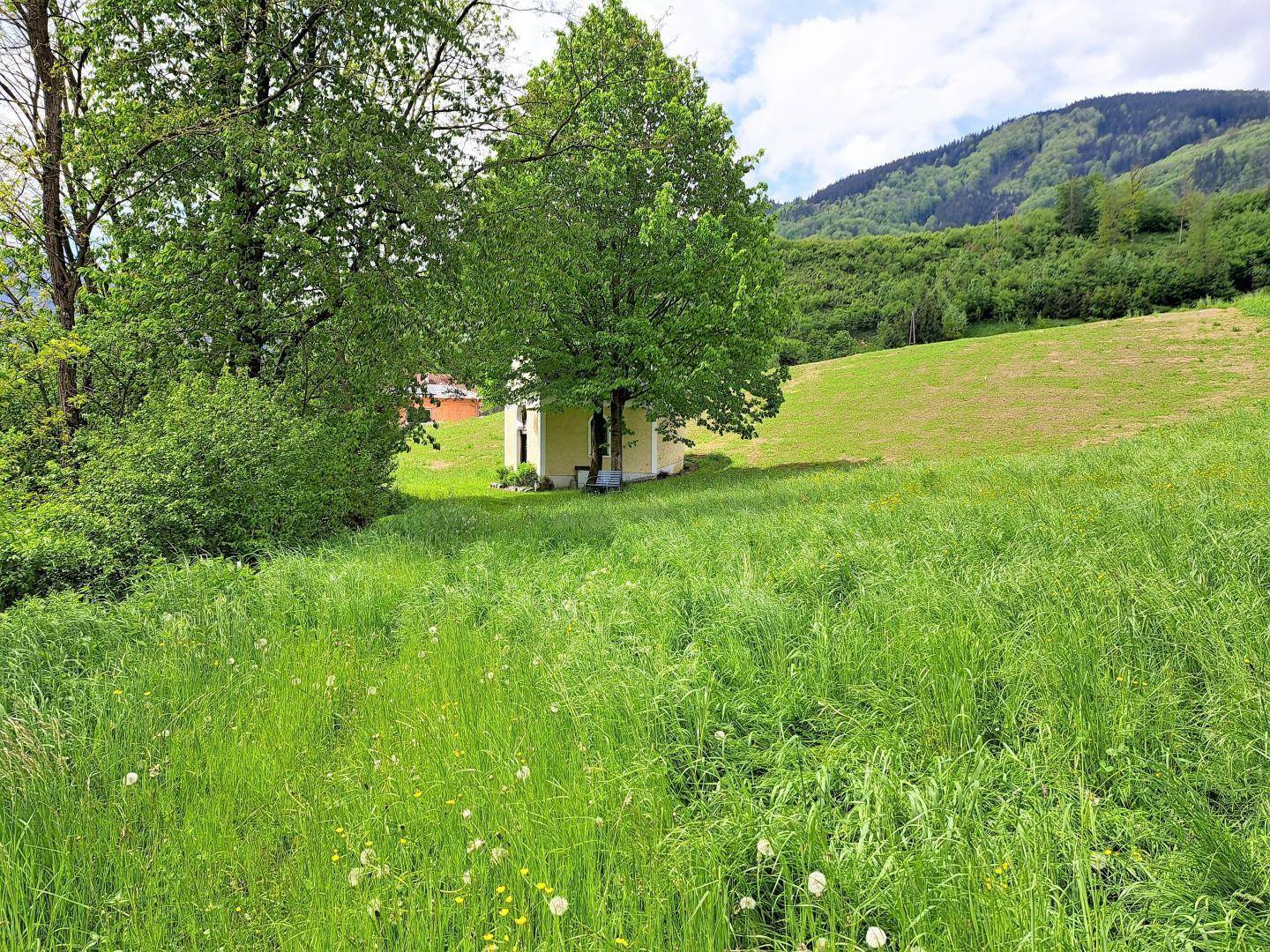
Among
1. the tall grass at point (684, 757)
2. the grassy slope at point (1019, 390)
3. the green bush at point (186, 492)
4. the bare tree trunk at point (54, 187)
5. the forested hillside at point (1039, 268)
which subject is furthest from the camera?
the forested hillside at point (1039, 268)

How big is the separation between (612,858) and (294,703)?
8.33 ft

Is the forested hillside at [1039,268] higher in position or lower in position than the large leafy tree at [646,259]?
higher

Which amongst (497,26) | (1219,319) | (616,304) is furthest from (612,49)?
(1219,319)

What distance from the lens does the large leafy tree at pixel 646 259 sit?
55.8 feet

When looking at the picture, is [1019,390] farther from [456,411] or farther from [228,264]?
[456,411]

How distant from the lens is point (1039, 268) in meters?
77.2

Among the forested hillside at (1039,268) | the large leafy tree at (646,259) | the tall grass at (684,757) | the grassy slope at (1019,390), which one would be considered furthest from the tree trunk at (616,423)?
the forested hillside at (1039,268)

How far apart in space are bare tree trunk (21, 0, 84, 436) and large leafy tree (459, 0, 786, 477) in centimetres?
811

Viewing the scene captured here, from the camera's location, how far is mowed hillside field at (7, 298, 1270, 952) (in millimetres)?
1982

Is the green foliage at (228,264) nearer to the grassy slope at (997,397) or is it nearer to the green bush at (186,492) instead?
the green bush at (186,492)

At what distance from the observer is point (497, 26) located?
1239cm

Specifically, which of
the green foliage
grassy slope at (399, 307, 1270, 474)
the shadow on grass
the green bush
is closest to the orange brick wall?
grassy slope at (399, 307, 1270, 474)

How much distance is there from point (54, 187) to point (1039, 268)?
314ft

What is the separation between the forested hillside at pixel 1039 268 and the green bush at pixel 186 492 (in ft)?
174
